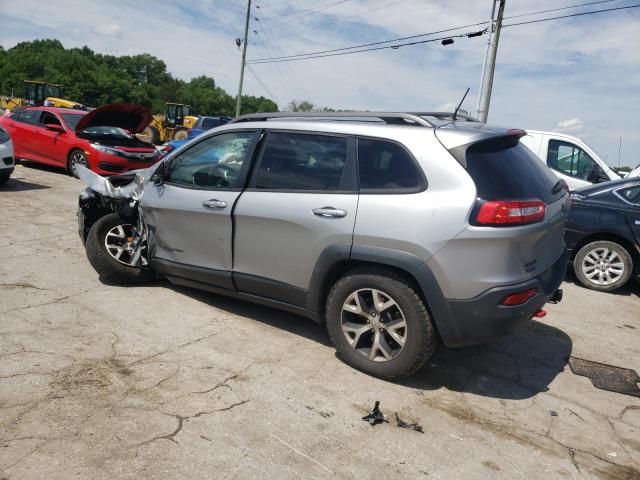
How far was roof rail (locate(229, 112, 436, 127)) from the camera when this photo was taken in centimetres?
383

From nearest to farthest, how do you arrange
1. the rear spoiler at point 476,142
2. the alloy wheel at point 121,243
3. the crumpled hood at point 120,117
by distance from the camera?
1. the rear spoiler at point 476,142
2. the alloy wheel at point 121,243
3. the crumpled hood at point 120,117

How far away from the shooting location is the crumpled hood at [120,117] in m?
10.1

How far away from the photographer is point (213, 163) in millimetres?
4648

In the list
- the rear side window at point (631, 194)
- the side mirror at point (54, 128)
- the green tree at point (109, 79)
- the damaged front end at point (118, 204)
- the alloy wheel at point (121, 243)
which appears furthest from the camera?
the green tree at point (109, 79)

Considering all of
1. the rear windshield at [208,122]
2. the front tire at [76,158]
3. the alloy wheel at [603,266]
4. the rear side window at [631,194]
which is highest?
the rear windshield at [208,122]

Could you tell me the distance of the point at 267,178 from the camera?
4242 millimetres

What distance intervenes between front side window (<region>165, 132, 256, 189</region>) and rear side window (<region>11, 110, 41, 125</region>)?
9361 millimetres

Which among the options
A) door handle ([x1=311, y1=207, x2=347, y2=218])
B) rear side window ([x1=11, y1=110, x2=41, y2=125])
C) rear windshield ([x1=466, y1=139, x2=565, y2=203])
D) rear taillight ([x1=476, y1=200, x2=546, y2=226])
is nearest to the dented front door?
door handle ([x1=311, y1=207, x2=347, y2=218])

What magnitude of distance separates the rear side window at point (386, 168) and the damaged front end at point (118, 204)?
7.82 feet

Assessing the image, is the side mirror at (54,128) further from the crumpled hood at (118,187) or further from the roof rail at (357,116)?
the roof rail at (357,116)

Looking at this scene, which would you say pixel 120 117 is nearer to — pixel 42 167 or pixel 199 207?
pixel 42 167

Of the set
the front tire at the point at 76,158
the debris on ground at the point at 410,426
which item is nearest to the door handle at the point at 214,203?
the debris on ground at the point at 410,426

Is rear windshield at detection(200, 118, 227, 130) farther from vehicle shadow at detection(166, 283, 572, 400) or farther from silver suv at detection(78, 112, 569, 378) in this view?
silver suv at detection(78, 112, 569, 378)

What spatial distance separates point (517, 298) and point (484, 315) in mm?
238
